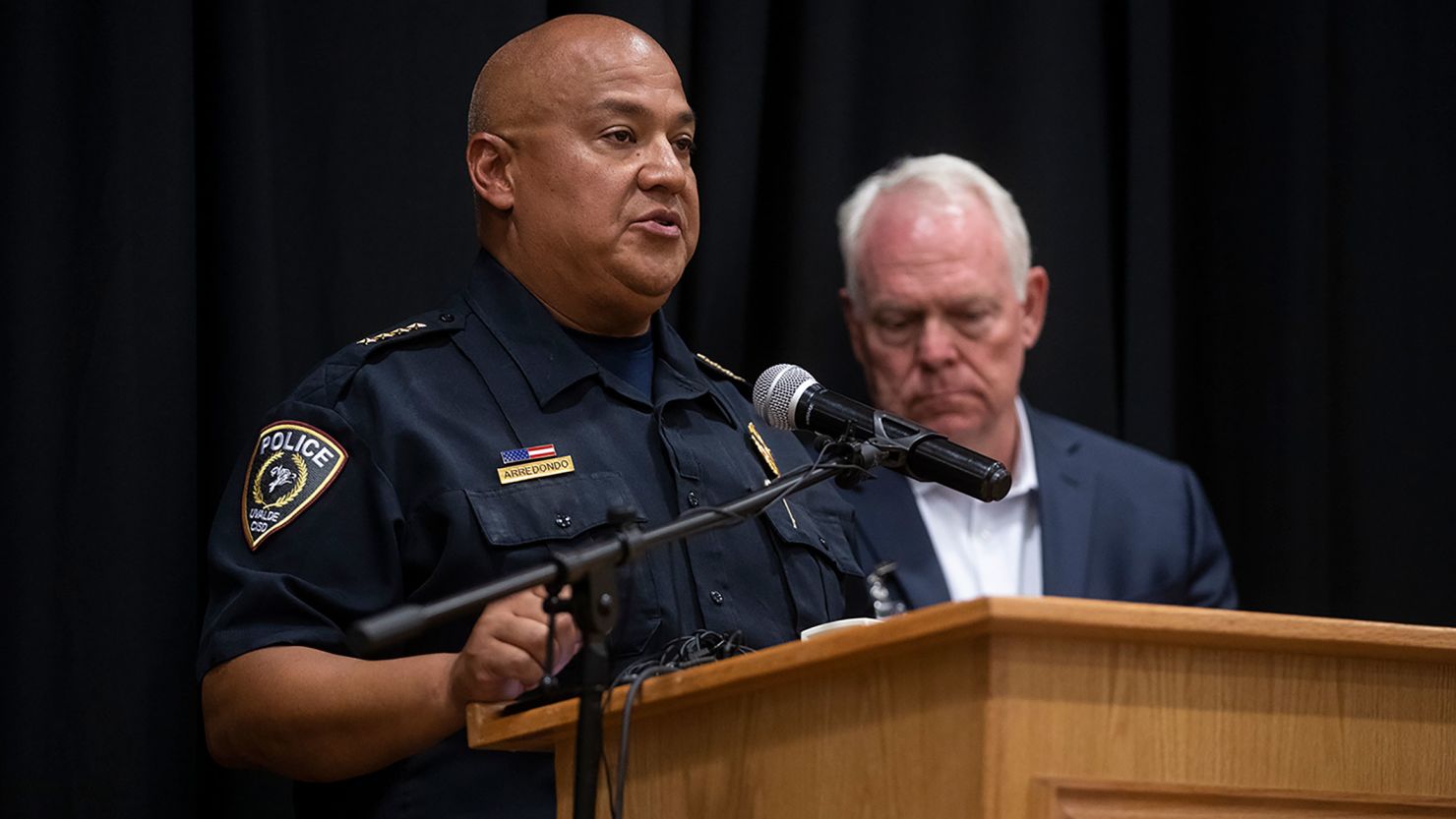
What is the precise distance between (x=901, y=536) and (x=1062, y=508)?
295 mm

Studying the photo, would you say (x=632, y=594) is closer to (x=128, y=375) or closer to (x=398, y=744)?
(x=398, y=744)

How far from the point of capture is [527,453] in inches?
77.1

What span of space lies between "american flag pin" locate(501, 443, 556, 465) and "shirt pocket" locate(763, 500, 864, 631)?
0.99ft

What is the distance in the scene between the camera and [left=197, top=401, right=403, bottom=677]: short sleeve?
1.78 metres

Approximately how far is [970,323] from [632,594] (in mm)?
1300

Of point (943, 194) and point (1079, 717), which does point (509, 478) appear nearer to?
point (1079, 717)

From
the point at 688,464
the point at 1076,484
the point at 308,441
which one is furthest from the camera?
the point at 1076,484

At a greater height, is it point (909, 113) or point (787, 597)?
point (909, 113)

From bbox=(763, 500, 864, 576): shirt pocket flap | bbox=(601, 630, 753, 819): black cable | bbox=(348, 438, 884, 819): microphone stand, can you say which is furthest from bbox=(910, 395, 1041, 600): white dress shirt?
bbox=(348, 438, 884, 819): microphone stand

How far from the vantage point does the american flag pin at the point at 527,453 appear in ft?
6.37

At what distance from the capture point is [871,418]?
1660 mm

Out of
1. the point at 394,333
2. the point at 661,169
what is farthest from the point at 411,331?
Result: the point at 661,169

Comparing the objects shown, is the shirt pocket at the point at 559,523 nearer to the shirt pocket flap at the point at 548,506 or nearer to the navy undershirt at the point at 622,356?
the shirt pocket flap at the point at 548,506

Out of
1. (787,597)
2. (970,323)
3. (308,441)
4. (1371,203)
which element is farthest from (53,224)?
(1371,203)
